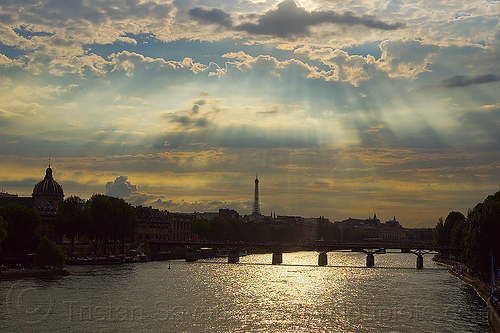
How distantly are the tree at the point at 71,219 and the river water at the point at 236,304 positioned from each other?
3453 centimetres

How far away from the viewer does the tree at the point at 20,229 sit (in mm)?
119750

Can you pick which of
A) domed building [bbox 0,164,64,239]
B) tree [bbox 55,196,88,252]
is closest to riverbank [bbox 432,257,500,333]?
tree [bbox 55,196,88,252]

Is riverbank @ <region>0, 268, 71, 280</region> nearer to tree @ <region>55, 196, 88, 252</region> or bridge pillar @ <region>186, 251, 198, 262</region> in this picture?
tree @ <region>55, 196, 88, 252</region>

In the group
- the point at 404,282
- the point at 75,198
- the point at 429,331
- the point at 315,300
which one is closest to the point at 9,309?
the point at 315,300

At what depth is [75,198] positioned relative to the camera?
6117 inches

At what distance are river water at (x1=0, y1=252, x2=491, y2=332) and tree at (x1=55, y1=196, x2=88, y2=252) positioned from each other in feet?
113

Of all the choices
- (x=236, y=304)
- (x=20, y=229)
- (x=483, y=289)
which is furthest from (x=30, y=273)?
(x=483, y=289)

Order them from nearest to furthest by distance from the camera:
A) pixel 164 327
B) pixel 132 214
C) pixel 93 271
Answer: pixel 164 327 → pixel 93 271 → pixel 132 214

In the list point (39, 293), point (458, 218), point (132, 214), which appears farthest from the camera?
point (458, 218)

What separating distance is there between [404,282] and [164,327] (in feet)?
197

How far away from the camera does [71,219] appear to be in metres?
151

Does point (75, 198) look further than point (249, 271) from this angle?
Yes

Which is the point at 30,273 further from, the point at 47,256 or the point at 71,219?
the point at 71,219

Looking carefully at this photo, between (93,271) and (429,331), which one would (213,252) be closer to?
(93,271)
